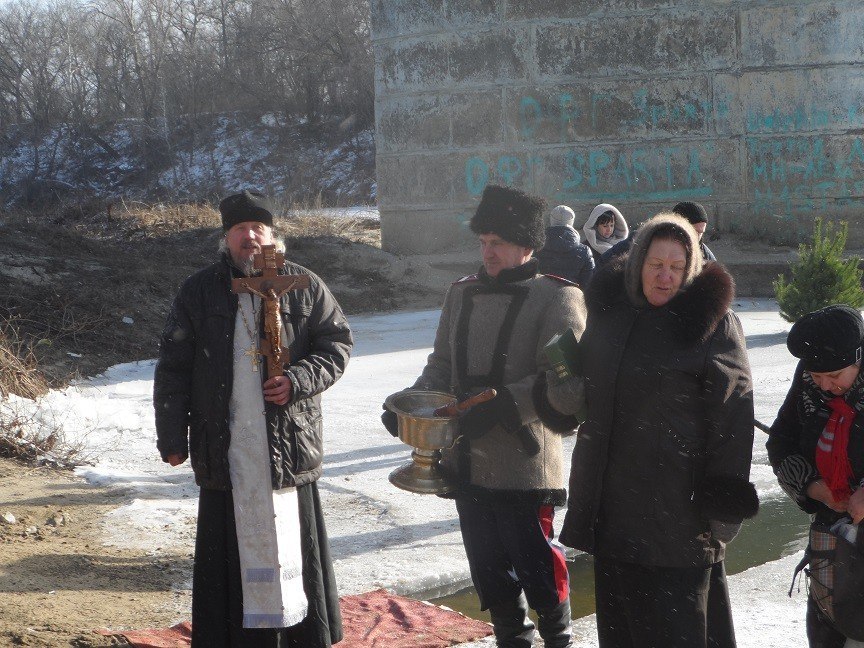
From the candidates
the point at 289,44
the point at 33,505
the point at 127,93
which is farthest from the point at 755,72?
the point at 127,93

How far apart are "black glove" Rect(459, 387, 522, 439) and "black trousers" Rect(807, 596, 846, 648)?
3.70ft

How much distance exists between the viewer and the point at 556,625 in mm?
3881

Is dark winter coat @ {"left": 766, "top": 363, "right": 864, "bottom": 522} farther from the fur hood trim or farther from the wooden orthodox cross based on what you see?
the wooden orthodox cross

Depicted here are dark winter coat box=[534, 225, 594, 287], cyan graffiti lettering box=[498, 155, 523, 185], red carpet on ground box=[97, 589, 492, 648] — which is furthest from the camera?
cyan graffiti lettering box=[498, 155, 523, 185]

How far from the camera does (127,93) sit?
41.7 meters

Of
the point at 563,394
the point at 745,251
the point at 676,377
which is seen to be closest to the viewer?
the point at 676,377

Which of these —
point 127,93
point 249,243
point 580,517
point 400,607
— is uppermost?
point 127,93

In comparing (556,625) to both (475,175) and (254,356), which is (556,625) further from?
(475,175)

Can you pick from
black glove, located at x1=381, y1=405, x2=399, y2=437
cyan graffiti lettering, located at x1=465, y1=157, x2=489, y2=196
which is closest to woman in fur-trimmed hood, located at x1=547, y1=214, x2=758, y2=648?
black glove, located at x1=381, y1=405, x2=399, y2=437

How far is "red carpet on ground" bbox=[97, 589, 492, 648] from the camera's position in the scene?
14.4ft

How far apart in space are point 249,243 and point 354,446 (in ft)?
13.3

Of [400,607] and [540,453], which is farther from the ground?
[540,453]

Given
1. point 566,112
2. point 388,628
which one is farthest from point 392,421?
point 566,112

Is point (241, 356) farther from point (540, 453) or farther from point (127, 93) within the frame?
point (127, 93)
